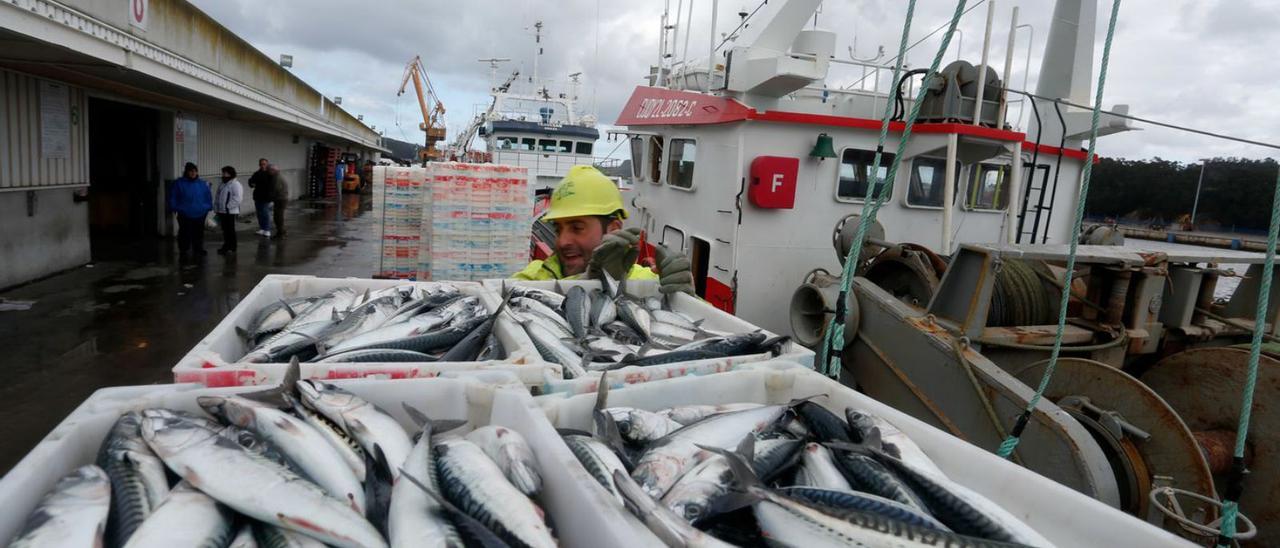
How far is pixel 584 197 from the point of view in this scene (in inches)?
159

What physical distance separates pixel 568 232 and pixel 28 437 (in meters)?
4.08

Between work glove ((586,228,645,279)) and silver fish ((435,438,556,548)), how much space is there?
92.5 inches

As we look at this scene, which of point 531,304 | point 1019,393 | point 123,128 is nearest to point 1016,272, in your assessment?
point 1019,393

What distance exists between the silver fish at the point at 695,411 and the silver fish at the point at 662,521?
596 millimetres

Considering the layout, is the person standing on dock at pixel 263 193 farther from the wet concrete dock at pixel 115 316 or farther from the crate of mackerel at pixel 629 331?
the crate of mackerel at pixel 629 331

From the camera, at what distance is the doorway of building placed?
528 inches

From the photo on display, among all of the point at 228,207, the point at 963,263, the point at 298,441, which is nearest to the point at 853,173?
the point at 963,263

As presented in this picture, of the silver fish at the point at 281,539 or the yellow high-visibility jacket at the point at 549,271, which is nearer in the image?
the silver fish at the point at 281,539

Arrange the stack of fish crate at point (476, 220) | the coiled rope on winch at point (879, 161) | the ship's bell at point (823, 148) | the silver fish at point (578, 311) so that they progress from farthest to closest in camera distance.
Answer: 1. the stack of fish crate at point (476, 220)
2. the ship's bell at point (823, 148)
3. the silver fish at point (578, 311)
4. the coiled rope on winch at point (879, 161)

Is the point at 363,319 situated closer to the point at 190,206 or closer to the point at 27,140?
the point at 27,140

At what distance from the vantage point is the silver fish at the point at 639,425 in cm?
185

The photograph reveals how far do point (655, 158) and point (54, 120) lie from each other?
9.15 meters

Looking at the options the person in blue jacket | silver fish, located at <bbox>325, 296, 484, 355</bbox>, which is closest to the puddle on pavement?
the person in blue jacket

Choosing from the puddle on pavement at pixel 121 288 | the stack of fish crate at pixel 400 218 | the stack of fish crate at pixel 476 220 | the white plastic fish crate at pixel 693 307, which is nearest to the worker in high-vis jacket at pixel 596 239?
the white plastic fish crate at pixel 693 307
